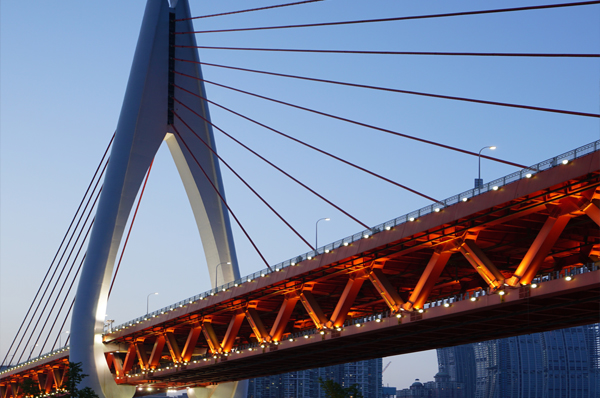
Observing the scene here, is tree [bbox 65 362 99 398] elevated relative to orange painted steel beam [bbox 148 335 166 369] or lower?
lower

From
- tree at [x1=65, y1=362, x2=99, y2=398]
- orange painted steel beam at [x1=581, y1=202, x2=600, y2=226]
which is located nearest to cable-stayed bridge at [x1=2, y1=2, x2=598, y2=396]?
orange painted steel beam at [x1=581, y1=202, x2=600, y2=226]

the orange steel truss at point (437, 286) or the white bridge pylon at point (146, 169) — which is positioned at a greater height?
the white bridge pylon at point (146, 169)

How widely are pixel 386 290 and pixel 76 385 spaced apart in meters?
27.4

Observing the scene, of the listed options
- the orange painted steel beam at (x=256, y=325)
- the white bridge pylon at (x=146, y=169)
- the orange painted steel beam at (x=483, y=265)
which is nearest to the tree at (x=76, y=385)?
the white bridge pylon at (x=146, y=169)

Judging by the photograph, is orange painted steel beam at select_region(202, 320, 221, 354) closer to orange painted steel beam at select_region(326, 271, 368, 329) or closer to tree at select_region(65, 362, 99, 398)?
tree at select_region(65, 362, 99, 398)

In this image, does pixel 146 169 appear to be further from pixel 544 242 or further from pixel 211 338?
pixel 544 242

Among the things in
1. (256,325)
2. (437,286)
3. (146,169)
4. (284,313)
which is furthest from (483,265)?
(146,169)

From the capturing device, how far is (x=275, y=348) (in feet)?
143

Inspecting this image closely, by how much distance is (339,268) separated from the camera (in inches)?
1501

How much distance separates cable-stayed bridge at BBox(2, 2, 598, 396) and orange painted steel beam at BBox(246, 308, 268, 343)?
11 centimetres

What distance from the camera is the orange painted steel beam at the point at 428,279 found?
104 feet

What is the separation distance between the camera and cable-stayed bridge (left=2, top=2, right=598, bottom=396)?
28.0 metres

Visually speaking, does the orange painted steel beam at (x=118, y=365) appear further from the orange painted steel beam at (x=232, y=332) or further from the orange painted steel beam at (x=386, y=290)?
the orange painted steel beam at (x=386, y=290)

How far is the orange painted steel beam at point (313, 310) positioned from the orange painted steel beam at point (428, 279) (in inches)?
320
